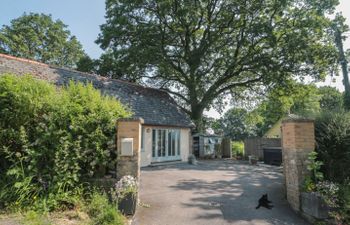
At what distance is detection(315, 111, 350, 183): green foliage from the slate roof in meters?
8.67

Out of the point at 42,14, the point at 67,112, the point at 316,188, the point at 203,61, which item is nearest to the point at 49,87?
the point at 67,112

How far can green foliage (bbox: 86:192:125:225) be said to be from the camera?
4578mm

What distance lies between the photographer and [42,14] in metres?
27.3

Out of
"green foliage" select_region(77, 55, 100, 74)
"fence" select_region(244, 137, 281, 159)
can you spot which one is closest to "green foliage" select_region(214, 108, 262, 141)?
"fence" select_region(244, 137, 281, 159)

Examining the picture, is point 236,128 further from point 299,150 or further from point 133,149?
point 133,149

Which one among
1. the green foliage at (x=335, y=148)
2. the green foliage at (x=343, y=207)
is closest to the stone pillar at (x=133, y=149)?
the green foliage at (x=343, y=207)

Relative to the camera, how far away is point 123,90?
15398 millimetres

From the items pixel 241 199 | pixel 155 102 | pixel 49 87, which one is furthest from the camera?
pixel 155 102

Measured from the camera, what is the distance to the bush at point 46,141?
5.31 metres

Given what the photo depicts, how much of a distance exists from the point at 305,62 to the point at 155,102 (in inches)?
443

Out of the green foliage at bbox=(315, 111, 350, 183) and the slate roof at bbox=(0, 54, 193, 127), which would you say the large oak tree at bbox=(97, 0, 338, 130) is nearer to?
the slate roof at bbox=(0, 54, 193, 127)

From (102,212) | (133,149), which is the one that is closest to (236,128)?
(133,149)

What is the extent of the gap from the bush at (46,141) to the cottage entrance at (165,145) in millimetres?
8410

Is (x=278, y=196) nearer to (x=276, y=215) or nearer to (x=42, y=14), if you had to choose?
(x=276, y=215)
